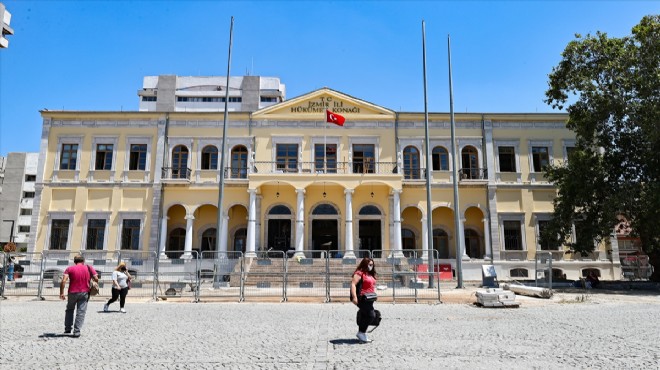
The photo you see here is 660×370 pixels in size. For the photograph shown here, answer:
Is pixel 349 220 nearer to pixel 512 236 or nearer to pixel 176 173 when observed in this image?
pixel 512 236

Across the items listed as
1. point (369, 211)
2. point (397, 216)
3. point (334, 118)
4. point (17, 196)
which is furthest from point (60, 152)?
point (17, 196)

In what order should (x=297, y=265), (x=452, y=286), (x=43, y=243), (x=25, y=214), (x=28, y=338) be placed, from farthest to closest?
(x=25, y=214)
(x=43, y=243)
(x=452, y=286)
(x=297, y=265)
(x=28, y=338)

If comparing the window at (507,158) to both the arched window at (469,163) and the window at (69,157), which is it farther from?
the window at (69,157)

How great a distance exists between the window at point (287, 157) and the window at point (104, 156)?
10.7 meters

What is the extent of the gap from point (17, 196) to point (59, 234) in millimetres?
47107

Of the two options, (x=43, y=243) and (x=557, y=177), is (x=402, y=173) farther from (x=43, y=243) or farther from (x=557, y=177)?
(x=43, y=243)

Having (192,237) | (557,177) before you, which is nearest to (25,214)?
(192,237)

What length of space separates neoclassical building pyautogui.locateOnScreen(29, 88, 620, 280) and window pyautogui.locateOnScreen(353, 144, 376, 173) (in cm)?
9

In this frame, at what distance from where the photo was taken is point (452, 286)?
933 inches

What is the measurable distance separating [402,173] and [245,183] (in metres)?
9.80

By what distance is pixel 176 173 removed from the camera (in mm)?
31078

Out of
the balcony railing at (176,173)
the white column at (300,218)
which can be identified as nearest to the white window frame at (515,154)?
the white column at (300,218)

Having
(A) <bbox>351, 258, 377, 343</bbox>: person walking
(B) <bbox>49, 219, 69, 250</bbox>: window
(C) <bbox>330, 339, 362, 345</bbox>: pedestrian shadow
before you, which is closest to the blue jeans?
(C) <bbox>330, 339, 362, 345</bbox>: pedestrian shadow

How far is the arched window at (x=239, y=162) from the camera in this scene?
3108 centimetres
